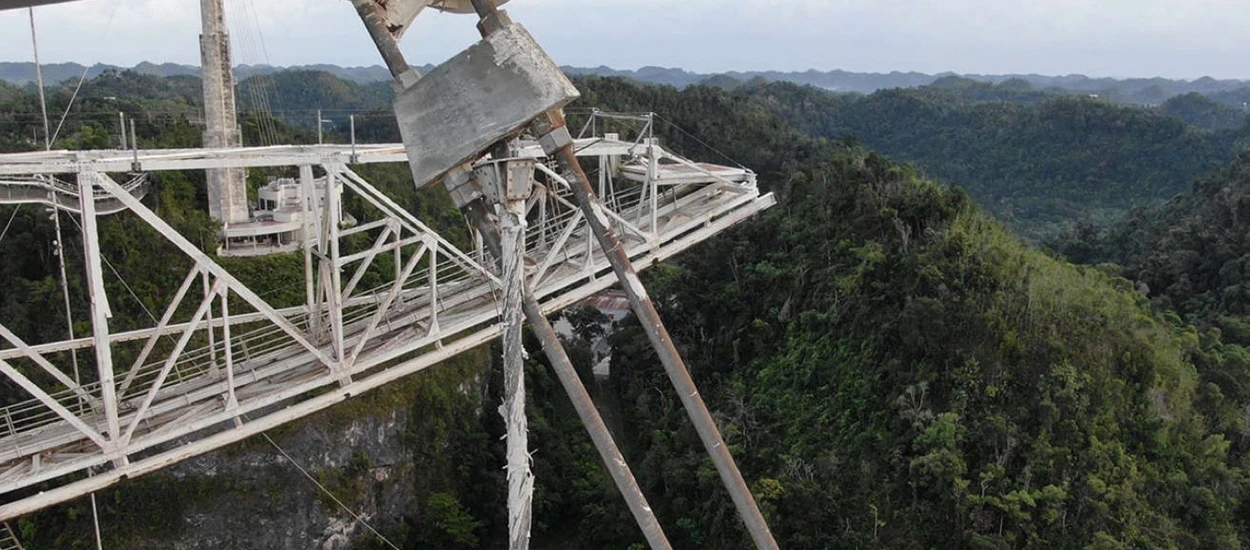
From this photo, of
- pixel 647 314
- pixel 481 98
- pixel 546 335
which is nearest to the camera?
pixel 481 98

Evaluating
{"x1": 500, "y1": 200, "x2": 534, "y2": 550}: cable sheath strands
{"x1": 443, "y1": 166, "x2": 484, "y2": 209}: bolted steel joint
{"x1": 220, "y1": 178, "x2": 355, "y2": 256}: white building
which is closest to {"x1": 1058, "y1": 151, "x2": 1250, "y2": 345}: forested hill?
{"x1": 220, "y1": 178, "x2": 355, "y2": 256}: white building

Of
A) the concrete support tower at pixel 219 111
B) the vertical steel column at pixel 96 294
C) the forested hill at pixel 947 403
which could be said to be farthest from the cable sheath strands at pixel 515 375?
the concrete support tower at pixel 219 111

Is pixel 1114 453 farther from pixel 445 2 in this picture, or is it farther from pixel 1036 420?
pixel 445 2

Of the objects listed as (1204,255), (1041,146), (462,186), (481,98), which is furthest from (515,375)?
(1041,146)

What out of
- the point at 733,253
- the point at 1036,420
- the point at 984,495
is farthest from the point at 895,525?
the point at 733,253

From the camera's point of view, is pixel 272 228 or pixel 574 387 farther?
pixel 272 228

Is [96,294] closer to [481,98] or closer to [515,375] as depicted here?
[515,375]
